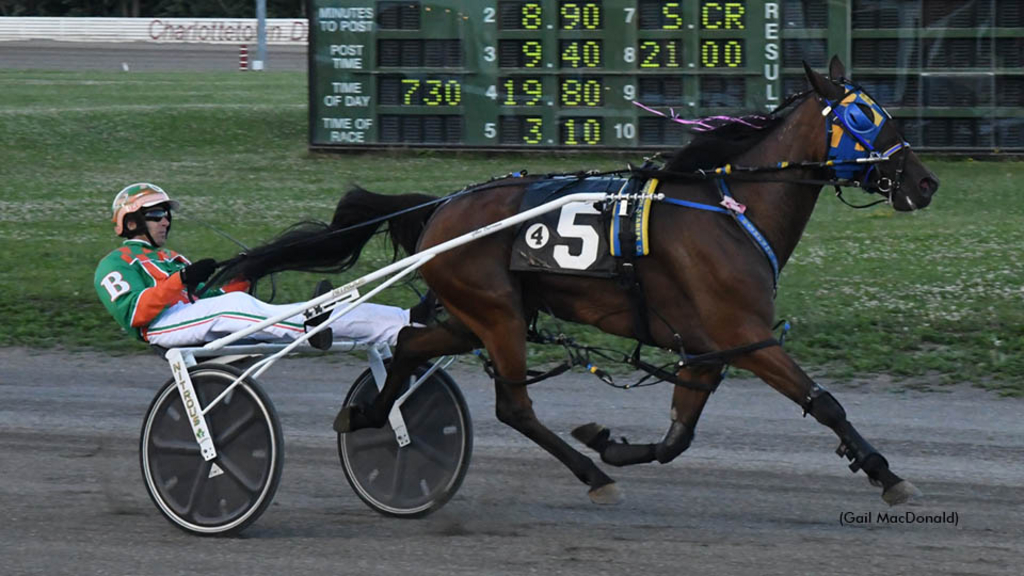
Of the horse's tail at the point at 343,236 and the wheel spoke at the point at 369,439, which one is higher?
the horse's tail at the point at 343,236

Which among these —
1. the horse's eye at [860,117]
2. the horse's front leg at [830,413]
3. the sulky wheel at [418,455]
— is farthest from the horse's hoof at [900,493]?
the sulky wheel at [418,455]

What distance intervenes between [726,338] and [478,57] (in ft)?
35.3

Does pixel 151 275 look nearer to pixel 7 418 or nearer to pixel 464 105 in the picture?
pixel 7 418

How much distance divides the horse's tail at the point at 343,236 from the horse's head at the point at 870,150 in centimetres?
158

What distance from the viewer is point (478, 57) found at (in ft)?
49.9

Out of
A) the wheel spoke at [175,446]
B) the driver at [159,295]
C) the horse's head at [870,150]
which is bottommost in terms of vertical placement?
the wheel spoke at [175,446]

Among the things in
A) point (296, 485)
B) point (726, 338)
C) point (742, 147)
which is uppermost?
point (742, 147)

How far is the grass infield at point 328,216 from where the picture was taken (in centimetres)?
823

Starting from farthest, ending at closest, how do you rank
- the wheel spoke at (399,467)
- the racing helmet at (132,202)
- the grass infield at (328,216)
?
1. the grass infield at (328,216)
2. the wheel spoke at (399,467)
3. the racing helmet at (132,202)

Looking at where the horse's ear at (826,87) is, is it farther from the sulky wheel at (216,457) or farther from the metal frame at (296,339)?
the sulky wheel at (216,457)

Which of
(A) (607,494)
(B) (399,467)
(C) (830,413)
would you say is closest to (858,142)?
(C) (830,413)

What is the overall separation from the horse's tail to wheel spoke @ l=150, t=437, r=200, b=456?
0.75 metres

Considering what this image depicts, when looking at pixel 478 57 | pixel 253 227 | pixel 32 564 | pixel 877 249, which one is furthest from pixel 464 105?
pixel 32 564

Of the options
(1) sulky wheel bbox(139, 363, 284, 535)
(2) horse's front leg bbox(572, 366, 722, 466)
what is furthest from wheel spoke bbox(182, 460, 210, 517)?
(2) horse's front leg bbox(572, 366, 722, 466)
